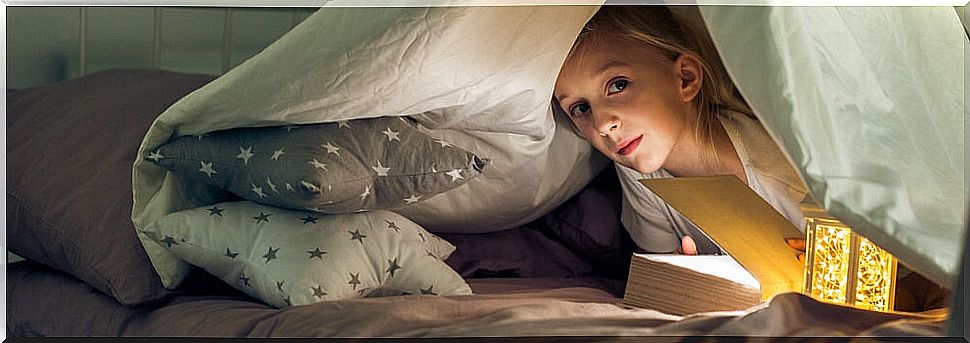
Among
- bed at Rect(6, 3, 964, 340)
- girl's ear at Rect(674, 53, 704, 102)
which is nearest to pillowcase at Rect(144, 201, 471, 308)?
bed at Rect(6, 3, 964, 340)

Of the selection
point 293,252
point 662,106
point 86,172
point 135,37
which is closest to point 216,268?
point 293,252

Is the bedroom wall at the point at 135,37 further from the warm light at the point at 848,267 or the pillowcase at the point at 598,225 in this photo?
the warm light at the point at 848,267

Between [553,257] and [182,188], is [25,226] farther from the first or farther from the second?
[553,257]

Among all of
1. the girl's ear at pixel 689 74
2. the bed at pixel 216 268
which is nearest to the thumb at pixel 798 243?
the bed at pixel 216 268

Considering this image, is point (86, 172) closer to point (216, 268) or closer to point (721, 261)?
point (216, 268)

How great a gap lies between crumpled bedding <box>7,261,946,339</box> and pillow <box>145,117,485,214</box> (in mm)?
153

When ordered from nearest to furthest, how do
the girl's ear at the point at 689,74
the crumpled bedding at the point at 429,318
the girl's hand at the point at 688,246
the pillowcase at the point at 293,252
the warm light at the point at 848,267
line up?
the crumpled bedding at the point at 429,318
the pillowcase at the point at 293,252
the warm light at the point at 848,267
the girl's ear at the point at 689,74
the girl's hand at the point at 688,246

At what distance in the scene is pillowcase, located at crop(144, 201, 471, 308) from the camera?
146 cm

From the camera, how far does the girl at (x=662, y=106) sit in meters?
Result: 1.66

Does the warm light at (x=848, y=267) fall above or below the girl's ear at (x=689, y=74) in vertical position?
below

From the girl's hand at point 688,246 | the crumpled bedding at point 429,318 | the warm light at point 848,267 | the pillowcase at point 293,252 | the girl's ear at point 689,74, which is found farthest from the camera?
the girl's hand at point 688,246

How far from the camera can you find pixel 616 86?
1.71 metres

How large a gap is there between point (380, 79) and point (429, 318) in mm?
324

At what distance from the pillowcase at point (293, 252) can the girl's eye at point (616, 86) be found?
0.41 m
